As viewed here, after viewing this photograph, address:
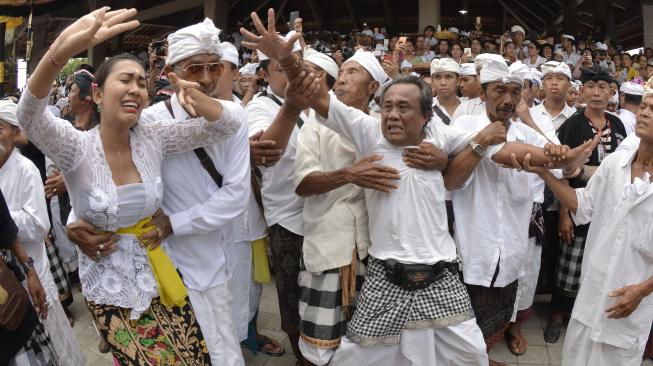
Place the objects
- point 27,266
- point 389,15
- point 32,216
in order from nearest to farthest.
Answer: point 27,266, point 32,216, point 389,15

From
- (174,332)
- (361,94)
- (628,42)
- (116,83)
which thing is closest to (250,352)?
(174,332)

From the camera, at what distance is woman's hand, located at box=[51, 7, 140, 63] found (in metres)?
1.81

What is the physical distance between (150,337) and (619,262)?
220cm

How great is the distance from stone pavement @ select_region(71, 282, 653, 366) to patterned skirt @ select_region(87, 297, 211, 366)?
1564mm

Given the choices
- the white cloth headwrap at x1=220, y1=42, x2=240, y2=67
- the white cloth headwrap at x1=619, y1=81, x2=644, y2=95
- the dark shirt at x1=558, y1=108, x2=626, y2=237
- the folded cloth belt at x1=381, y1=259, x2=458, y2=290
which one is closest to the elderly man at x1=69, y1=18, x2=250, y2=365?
the folded cloth belt at x1=381, y1=259, x2=458, y2=290

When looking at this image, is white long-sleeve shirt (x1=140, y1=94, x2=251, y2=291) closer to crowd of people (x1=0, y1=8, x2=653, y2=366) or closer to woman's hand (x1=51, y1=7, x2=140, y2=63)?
crowd of people (x1=0, y1=8, x2=653, y2=366)

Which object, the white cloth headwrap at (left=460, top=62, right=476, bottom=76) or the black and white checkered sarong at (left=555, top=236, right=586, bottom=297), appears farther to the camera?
the white cloth headwrap at (left=460, top=62, right=476, bottom=76)

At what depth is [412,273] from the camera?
107 inches

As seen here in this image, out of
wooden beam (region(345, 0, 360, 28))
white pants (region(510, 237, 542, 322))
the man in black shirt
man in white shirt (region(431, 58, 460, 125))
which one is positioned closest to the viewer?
white pants (region(510, 237, 542, 322))

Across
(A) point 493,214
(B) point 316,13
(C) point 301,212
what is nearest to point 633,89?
(A) point 493,214

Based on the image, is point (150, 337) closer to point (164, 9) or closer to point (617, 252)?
point (617, 252)

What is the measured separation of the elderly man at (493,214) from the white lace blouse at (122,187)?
1457mm

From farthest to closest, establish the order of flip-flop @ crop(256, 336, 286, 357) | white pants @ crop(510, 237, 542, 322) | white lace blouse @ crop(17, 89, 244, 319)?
flip-flop @ crop(256, 336, 286, 357), white pants @ crop(510, 237, 542, 322), white lace blouse @ crop(17, 89, 244, 319)

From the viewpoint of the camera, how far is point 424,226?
2750 mm
